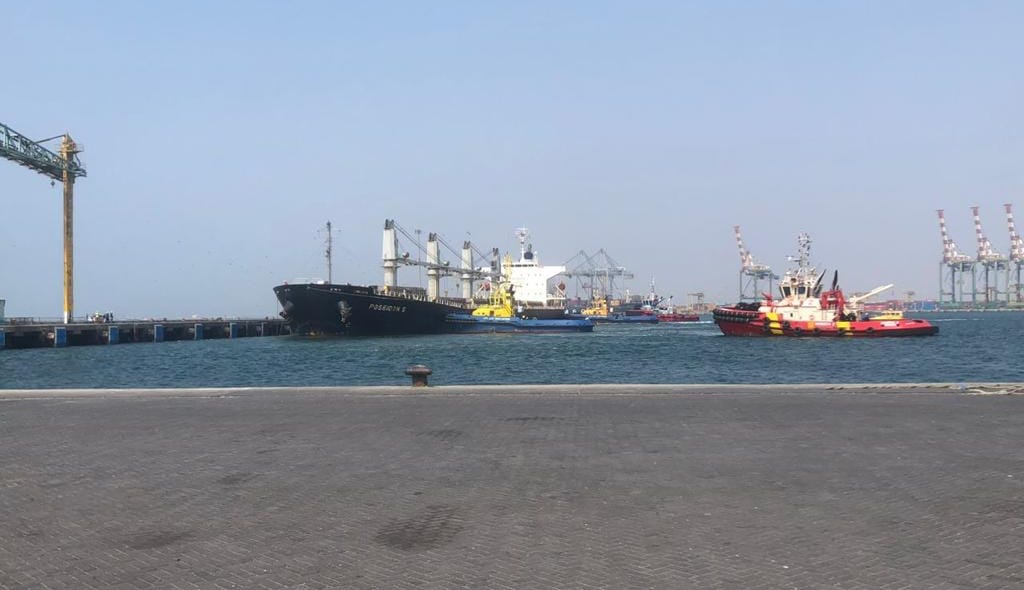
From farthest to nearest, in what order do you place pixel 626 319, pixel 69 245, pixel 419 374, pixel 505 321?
pixel 626 319
pixel 505 321
pixel 69 245
pixel 419 374

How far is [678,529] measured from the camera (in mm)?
6176

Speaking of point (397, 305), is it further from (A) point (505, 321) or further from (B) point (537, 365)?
(B) point (537, 365)

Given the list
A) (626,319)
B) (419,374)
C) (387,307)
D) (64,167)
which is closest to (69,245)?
(64,167)

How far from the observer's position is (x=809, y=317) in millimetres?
61094

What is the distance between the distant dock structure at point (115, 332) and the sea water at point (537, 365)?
105 inches

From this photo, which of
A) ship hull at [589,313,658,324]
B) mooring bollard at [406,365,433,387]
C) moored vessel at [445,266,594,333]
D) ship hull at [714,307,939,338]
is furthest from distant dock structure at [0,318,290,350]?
ship hull at [589,313,658,324]

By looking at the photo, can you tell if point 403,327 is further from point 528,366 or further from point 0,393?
point 0,393

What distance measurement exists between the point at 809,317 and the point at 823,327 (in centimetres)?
141

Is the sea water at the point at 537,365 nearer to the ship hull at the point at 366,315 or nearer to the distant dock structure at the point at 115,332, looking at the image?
the distant dock structure at the point at 115,332

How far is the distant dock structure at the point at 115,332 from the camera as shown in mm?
55375

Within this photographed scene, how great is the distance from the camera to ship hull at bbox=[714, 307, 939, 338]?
59750 millimetres

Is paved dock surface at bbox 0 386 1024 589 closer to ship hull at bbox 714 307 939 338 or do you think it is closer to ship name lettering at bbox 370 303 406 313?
ship hull at bbox 714 307 939 338

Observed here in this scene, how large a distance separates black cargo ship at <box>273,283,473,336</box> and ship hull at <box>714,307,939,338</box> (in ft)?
102

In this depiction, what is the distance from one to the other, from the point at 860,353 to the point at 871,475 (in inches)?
1584
